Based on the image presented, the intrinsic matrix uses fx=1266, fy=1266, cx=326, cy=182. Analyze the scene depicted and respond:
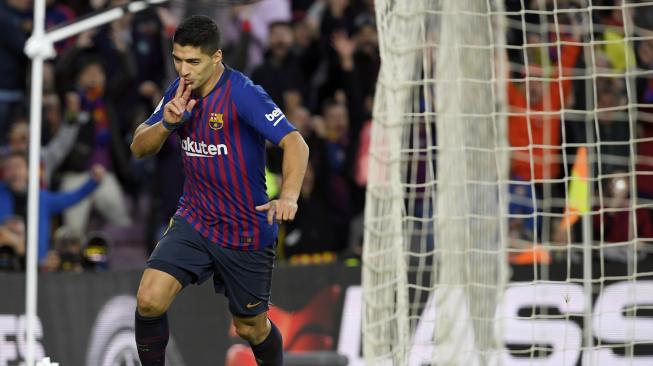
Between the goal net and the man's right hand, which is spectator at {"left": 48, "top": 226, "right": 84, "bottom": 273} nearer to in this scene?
the goal net

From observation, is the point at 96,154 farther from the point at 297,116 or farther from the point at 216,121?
the point at 216,121

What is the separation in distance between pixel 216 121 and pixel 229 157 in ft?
0.68

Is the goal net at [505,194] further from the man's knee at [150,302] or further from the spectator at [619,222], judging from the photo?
the man's knee at [150,302]

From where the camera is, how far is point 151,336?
6555 millimetres

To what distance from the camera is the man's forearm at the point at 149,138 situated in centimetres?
629

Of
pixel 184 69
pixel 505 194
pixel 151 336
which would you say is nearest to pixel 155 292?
pixel 151 336

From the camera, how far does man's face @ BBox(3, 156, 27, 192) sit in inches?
409

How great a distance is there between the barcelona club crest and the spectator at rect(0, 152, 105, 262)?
14.2 ft

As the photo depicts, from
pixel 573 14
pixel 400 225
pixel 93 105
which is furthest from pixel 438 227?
pixel 93 105

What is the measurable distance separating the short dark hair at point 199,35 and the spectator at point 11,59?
5447 millimetres

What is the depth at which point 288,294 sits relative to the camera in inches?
377

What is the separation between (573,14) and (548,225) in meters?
1.74

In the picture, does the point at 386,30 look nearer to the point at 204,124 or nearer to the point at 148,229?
the point at 204,124

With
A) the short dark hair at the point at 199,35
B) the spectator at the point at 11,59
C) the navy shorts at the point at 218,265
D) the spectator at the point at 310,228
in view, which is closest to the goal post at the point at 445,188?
the navy shorts at the point at 218,265
